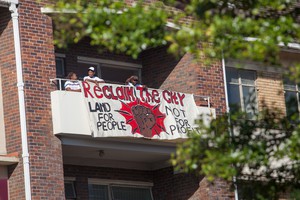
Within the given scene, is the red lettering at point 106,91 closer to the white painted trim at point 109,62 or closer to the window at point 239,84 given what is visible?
the white painted trim at point 109,62

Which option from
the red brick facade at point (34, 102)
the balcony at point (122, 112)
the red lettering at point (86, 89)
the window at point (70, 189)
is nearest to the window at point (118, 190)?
the window at point (70, 189)

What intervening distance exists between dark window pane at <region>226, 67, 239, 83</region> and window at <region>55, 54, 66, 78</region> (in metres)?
5.18

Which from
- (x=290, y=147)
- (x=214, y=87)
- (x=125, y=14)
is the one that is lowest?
(x=290, y=147)

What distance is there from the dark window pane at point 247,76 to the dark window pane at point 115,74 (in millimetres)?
3342

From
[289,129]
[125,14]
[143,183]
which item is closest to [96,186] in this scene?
[143,183]

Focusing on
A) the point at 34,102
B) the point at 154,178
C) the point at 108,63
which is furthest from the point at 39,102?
the point at 154,178

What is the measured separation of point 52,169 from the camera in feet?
88.1

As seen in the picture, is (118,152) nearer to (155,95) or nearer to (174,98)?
(155,95)

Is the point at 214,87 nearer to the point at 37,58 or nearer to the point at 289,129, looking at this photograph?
the point at 37,58

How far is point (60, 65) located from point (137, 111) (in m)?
2.82

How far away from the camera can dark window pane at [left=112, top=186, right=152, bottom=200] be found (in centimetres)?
3098

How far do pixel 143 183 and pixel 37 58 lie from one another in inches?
246

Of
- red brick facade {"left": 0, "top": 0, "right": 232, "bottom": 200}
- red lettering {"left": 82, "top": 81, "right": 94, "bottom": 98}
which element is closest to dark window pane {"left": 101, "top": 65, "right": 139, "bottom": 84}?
red brick facade {"left": 0, "top": 0, "right": 232, "bottom": 200}

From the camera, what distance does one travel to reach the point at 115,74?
31.6m
